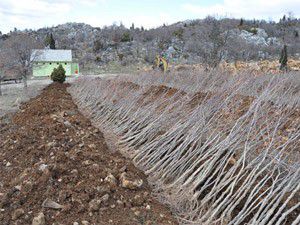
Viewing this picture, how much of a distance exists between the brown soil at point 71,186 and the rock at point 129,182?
0.03 meters

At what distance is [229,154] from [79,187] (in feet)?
5.59

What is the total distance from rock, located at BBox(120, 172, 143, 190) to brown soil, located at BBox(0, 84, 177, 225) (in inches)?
1.1

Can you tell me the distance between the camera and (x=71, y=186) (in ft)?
11.1

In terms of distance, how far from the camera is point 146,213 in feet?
10.0

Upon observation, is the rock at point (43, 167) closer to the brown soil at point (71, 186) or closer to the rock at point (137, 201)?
the brown soil at point (71, 186)

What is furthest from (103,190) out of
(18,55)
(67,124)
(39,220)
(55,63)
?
(55,63)

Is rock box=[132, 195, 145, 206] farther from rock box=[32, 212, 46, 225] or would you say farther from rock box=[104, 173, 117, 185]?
rock box=[32, 212, 46, 225]

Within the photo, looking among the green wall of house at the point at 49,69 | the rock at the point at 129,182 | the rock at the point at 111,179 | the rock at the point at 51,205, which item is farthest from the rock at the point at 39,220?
the green wall of house at the point at 49,69

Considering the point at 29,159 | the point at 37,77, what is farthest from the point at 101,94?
the point at 37,77

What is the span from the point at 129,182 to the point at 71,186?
603 mm

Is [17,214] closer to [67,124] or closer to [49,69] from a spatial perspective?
[67,124]

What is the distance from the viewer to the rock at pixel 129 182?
3.40 metres

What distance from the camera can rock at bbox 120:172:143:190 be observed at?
3398mm

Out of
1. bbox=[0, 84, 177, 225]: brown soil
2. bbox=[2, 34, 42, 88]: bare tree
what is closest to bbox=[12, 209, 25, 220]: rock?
bbox=[0, 84, 177, 225]: brown soil
